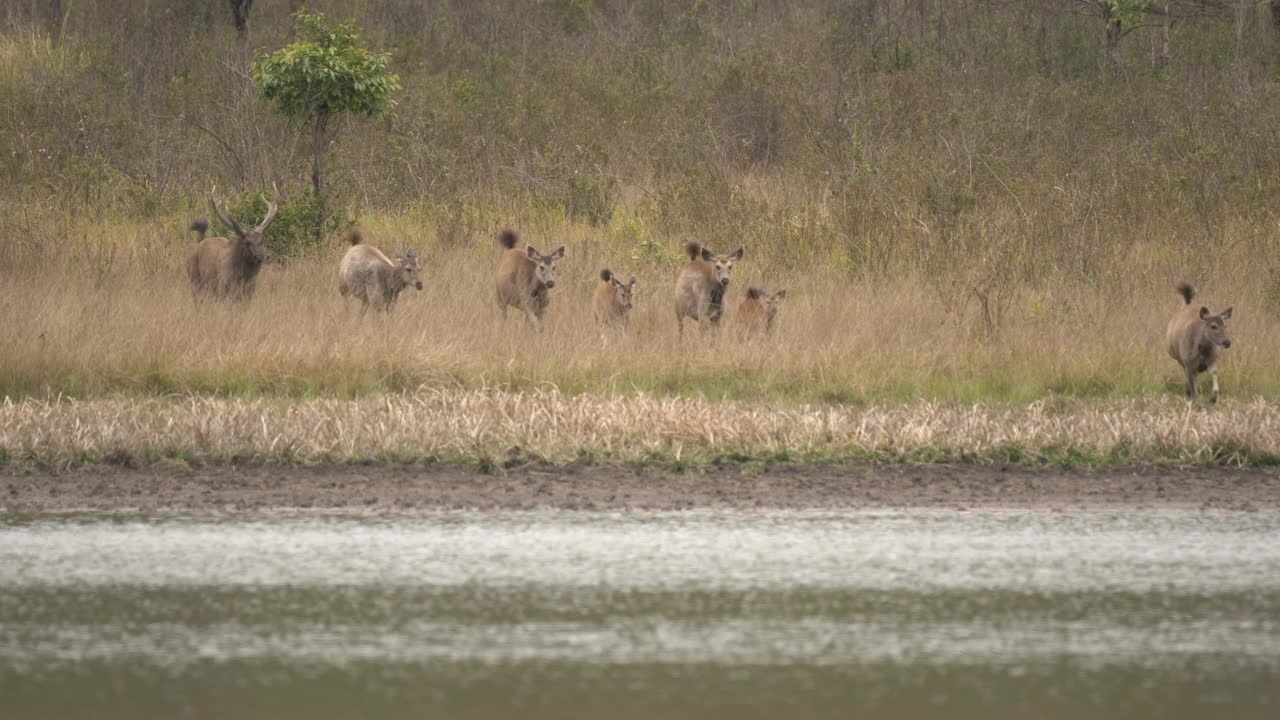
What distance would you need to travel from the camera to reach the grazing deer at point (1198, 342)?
12992mm

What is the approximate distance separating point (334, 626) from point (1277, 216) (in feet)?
46.1

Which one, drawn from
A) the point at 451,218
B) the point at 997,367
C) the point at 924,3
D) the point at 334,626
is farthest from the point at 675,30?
the point at 334,626

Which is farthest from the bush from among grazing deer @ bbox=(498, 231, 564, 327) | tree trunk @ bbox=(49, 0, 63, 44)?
tree trunk @ bbox=(49, 0, 63, 44)

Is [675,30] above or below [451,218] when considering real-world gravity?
above

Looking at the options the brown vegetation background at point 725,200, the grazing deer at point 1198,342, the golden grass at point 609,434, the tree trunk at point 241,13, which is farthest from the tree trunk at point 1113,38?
the golden grass at point 609,434

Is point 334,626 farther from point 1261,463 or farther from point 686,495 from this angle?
point 1261,463

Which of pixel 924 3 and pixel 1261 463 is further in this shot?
pixel 924 3

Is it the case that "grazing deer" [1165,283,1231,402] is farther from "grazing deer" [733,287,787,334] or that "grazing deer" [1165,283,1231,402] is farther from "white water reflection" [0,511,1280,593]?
"grazing deer" [733,287,787,334]

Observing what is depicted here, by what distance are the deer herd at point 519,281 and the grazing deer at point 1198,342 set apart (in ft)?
7.24

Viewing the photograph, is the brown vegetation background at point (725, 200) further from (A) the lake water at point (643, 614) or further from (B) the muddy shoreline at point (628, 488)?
(A) the lake water at point (643, 614)

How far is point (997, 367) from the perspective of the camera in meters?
14.2

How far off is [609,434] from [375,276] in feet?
20.4

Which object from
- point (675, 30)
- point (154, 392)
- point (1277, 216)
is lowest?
point (154, 392)

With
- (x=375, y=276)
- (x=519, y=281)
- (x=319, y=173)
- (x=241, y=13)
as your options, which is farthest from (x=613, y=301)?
(x=241, y=13)
